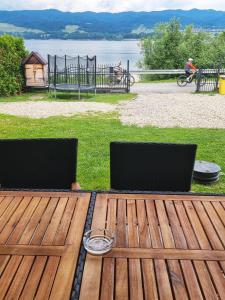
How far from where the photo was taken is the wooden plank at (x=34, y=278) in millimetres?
1358

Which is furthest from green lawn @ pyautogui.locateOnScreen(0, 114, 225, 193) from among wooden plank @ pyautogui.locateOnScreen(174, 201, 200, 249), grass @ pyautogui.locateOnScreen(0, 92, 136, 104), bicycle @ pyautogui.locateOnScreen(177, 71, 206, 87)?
bicycle @ pyautogui.locateOnScreen(177, 71, 206, 87)

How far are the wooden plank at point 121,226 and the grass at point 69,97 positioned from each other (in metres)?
9.50

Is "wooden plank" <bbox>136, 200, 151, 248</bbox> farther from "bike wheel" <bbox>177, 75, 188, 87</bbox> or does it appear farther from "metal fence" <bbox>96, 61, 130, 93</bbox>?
"bike wheel" <bbox>177, 75, 188, 87</bbox>

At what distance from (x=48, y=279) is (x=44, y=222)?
53 cm

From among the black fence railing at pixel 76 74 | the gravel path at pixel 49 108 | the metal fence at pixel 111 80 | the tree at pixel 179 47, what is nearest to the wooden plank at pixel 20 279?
the gravel path at pixel 49 108

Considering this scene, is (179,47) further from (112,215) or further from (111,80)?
(112,215)

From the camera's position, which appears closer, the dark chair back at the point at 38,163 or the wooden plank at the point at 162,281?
the wooden plank at the point at 162,281

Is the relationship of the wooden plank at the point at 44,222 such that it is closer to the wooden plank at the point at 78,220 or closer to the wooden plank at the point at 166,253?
the wooden plank at the point at 78,220

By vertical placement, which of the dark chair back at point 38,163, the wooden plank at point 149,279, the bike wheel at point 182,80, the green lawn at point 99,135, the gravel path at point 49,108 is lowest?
the bike wheel at point 182,80

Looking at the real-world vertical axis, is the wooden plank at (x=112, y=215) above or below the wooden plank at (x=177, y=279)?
below

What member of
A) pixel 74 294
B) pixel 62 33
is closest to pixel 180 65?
pixel 74 294

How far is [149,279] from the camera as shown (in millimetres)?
1452

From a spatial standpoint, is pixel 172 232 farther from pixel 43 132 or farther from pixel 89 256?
pixel 43 132

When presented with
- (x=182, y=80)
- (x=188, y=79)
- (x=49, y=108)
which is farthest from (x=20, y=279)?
(x=182, y=80)
